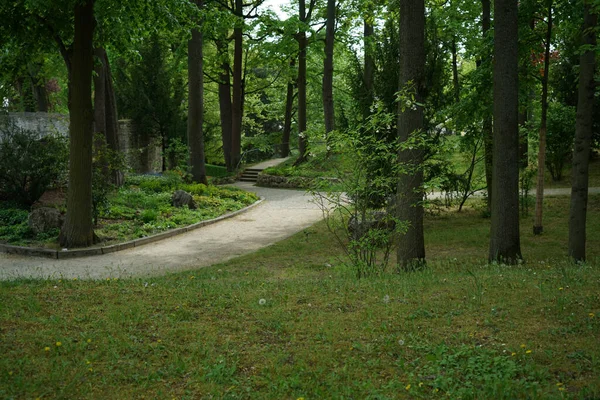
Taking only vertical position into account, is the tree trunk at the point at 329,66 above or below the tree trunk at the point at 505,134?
above

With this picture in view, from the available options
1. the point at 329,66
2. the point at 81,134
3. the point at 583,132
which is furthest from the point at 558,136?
the point at 81,134

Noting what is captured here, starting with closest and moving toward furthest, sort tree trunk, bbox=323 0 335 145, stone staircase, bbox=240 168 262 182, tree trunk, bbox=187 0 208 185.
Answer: tree trunk, bbox=187 0 208 185 → tree trunk, bbox=323 0 335 145 → stone staircase, bbox=240 168 262 182

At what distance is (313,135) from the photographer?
30.9 feet

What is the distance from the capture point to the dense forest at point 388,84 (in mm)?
10164

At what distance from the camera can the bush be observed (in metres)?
16.6

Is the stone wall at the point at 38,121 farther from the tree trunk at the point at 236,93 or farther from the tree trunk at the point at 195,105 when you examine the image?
the tree trunk at the point at 236,93

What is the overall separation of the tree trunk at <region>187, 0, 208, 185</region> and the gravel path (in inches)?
165

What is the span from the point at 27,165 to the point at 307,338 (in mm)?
13804

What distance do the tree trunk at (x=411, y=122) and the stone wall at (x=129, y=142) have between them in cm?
1577

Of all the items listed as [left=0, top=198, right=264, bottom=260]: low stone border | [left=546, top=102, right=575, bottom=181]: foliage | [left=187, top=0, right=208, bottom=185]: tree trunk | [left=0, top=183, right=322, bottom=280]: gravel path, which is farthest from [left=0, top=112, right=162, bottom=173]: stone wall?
[left=546, top=102, right=575, bottom=181]: foliage

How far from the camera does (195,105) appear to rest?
900 inches

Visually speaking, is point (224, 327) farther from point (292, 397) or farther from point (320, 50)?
point (320, 50)

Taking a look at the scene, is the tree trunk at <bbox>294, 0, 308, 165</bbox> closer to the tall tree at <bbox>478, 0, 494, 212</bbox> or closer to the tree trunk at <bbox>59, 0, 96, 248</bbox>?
the tall tree at <bbox>478, 0, 494, 212</bbox>

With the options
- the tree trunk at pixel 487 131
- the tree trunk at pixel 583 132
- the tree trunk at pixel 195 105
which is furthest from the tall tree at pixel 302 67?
the tree trunk at pixel 583 132
